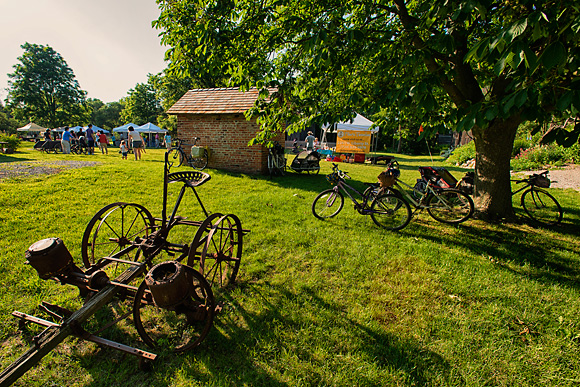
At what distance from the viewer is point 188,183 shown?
2.88 metres

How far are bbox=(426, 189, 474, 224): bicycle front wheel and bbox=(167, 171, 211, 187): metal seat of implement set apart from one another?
471 centimetres

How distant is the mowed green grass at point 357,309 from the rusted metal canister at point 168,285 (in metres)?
0.69

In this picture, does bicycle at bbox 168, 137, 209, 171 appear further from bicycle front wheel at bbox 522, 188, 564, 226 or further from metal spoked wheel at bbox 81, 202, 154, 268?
bicycle front wheel at bbox 522, 188, 564, 226

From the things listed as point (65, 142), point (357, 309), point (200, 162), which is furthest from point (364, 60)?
point (65, 142)

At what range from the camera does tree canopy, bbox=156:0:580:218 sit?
121 inches

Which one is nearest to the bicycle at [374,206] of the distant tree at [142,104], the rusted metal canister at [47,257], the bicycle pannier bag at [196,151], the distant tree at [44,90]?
the rusted metal canister at [47,257]

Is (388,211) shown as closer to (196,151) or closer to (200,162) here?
(196,151)

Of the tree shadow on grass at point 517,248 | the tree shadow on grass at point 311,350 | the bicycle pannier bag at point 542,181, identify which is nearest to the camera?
the tree shadow on grass at point 311,350

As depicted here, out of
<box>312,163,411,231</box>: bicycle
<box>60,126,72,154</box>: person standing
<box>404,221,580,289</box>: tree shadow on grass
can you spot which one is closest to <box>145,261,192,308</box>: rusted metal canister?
<box>312,163,411,231</box>: bicycle

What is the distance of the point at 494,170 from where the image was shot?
5.39 metres

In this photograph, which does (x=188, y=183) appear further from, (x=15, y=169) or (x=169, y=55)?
(x=15, y=169)

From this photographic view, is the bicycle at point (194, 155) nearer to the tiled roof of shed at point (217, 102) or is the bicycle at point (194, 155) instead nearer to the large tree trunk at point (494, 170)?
the tiled roof of shed at point (217, 102)

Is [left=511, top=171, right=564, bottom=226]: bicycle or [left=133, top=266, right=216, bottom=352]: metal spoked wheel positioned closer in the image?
[left=133, top=266, right=216, bottom=352]: metal spoked wheel

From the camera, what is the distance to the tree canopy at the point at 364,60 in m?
3.06
